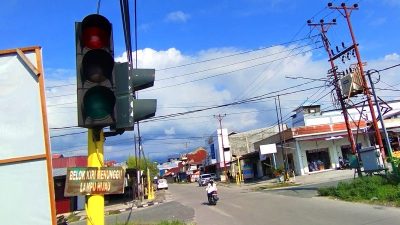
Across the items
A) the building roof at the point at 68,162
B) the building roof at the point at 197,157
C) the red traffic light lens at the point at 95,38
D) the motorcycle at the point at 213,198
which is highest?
the building roof at the point at 197,157

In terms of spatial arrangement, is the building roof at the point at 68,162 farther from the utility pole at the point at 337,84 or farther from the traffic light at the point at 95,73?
the traffic light at the point at 95,73

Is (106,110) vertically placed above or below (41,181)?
above

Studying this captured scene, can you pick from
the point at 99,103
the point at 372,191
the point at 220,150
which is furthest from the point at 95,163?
the point at 220,150

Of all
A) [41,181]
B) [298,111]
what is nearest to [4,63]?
[41,181]

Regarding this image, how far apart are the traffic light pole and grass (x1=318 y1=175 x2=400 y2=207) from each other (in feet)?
48.2

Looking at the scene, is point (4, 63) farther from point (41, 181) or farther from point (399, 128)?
point (399, 128)

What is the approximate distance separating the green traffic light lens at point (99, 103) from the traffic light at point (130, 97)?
0.24 m

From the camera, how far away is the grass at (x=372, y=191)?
1767 cm

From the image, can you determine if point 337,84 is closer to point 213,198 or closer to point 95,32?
point 213,198

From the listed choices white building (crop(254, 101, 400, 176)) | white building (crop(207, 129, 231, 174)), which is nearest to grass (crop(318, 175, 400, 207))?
white building (crop(254, 101, 400, 176))

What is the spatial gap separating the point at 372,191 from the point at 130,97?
56.5 feet

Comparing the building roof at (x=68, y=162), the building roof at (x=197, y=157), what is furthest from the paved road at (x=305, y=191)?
Result: the building roof at (x=197, y=157)

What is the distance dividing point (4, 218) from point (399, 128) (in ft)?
151

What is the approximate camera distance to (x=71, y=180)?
4.29 metres
